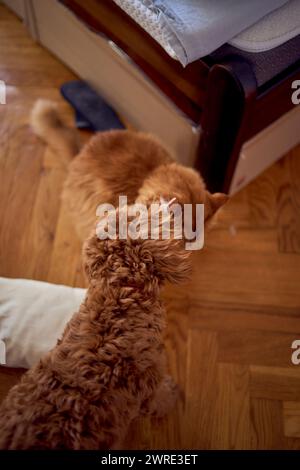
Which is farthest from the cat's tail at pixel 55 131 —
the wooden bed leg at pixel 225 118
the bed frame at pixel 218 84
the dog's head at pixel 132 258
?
the dog's head at pixel 132 258

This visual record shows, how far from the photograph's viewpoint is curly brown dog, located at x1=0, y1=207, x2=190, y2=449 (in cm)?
76

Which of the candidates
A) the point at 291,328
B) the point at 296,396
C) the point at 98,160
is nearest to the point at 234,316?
the point at 291,328

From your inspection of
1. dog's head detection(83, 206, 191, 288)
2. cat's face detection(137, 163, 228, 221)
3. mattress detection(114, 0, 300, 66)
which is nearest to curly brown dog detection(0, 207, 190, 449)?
dog's head detection(83, 206, 191, 288)

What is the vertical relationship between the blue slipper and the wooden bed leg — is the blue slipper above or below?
above

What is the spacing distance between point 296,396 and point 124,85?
1110mm

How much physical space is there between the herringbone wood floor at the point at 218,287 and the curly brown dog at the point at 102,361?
1.14ft

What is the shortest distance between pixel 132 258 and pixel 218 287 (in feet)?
1.83

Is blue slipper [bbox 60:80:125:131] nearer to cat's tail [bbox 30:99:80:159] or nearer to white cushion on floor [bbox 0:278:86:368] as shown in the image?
cat's tail [bbox 30:99:80:159]

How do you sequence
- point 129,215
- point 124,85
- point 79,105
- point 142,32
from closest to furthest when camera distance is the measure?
point 129,215 → point 142,32 → point 124,85 → point 79,105

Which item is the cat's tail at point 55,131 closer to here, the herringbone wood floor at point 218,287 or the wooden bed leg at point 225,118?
the herringbone wood floor at point 218,287

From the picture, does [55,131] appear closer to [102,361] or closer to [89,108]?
[89,108]

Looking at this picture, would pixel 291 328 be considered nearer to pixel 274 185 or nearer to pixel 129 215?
pixel 274 185

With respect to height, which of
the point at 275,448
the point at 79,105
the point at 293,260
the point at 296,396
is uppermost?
the point at 79,105

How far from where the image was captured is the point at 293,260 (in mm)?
1339
